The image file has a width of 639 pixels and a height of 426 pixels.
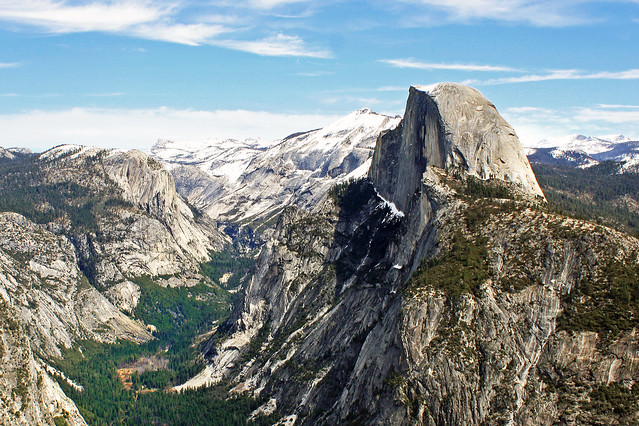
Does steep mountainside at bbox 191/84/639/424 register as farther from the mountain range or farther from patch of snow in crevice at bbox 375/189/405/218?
patch of snow in crevice at bbox 375/189/405/218

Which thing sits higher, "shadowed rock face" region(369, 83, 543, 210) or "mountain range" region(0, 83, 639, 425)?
"shadowed rock face" region(369, 83, 543, 210)

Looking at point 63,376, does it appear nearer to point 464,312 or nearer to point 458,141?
point 458,141

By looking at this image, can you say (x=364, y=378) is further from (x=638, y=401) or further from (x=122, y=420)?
(x=122, y=420)

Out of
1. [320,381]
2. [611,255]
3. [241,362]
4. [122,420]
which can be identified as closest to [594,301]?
[611,255]

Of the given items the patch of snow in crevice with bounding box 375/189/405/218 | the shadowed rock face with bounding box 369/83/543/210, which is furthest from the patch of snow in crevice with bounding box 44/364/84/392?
the shadowed rock face with bounding box 369/83/543/210

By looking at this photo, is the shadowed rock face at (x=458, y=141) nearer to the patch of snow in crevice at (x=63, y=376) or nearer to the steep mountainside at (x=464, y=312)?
the steep mountainside at (x=464, y=312)

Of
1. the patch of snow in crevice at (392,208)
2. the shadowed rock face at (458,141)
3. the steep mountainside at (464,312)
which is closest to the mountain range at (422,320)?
the steep mountainside at (464,312)

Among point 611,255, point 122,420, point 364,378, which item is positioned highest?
point 611,255
